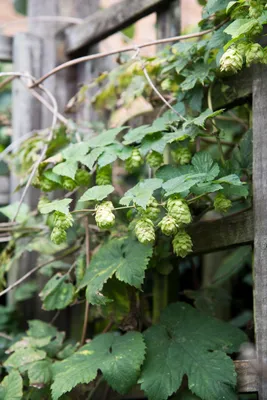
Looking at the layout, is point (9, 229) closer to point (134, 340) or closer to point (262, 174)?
point (134, 340)

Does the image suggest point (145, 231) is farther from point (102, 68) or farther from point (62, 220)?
point (102, 68)

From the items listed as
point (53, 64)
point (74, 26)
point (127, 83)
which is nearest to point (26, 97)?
point (53, 64)

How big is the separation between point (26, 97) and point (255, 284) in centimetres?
140

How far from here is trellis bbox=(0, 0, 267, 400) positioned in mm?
1416

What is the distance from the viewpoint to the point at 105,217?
4.47 ft

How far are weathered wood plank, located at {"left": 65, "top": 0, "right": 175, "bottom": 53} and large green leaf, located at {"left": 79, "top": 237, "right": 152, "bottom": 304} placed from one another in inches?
35.0

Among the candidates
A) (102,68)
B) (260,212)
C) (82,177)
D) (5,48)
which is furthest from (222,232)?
(5,48)

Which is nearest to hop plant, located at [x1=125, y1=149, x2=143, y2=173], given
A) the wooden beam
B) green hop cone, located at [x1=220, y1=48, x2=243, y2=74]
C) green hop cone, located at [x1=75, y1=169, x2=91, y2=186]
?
green hop cone, located at [x1=75, y1=169, x2=91, y2=186]

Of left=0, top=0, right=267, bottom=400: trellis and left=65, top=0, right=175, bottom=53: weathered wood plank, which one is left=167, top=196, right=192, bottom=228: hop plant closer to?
left=0, top=0, right=267, bottom=400: trellis

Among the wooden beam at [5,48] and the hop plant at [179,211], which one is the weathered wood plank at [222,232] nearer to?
the hop plant at [179,211]

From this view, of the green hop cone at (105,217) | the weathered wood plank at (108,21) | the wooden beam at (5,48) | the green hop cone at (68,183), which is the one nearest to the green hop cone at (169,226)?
the green hop cone at (105,217)

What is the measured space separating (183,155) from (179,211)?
25 cm

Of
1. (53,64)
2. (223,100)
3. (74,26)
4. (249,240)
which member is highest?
(74,26)

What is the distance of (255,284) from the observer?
1426 millimetres
